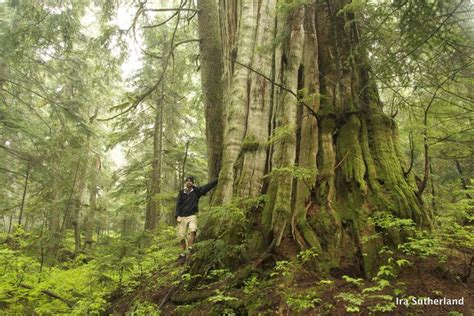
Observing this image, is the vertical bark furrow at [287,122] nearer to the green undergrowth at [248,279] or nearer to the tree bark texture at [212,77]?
the green undergrowth at [248,279]

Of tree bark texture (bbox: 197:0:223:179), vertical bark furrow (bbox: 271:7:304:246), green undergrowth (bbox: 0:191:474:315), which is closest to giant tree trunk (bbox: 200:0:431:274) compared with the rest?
vertical bark furrow (bbox: 271:7:304:246)

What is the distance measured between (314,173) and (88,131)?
8595 millimetres

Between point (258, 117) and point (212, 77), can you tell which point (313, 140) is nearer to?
point (258, 117)

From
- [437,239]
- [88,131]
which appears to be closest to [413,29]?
[437,239]

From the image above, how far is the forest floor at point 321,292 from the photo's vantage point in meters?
2.85

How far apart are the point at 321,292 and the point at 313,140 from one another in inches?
78.7

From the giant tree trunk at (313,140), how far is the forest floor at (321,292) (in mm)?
350

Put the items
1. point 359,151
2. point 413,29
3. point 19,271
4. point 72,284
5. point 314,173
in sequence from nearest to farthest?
point 413,29 → point 314,173 → point 359,151 → point 19,271 → point 72,284

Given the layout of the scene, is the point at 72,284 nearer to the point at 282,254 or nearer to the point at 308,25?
the point at 282,254

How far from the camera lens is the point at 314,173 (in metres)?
4.12

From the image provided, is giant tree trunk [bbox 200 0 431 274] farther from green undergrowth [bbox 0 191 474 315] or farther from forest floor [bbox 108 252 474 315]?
forest floor [bbox 108 252 474 315]

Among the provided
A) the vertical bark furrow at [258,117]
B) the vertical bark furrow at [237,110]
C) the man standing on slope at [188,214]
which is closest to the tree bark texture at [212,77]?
the man standing on slope at [188,214]

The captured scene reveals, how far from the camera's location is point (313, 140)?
4543mm

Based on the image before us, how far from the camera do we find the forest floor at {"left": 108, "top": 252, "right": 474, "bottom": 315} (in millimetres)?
2848
